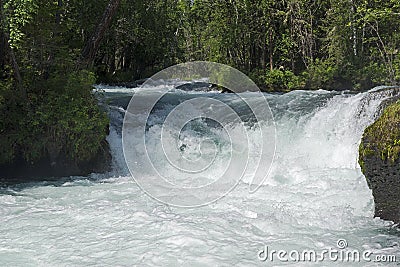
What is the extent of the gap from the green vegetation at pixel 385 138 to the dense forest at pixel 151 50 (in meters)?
4.13

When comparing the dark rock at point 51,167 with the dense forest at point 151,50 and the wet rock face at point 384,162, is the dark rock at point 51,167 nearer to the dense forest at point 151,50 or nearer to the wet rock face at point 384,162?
the dense forest at point 151,50

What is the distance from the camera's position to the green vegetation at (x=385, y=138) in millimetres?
4941

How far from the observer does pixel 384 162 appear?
5016 mm

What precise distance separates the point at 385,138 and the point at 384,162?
269 mm

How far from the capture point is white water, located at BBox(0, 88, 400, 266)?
438 centimetres

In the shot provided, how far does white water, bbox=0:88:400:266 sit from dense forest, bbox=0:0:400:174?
3.43 feet

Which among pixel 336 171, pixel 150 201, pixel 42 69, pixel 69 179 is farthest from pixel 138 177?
pixel 336 171

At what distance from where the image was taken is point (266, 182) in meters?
7.47

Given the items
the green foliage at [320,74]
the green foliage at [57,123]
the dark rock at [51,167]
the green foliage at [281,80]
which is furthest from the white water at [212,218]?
the green foliage at [281,80]

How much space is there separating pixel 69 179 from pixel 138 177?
124 centimetres

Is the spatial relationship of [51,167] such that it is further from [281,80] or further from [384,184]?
[281,80]

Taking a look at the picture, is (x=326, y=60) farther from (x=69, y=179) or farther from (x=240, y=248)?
(x=240, y=248)

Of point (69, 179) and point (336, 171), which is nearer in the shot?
point (336, 171)

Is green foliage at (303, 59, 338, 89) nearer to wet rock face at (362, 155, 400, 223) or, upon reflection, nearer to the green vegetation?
the green vegetation
